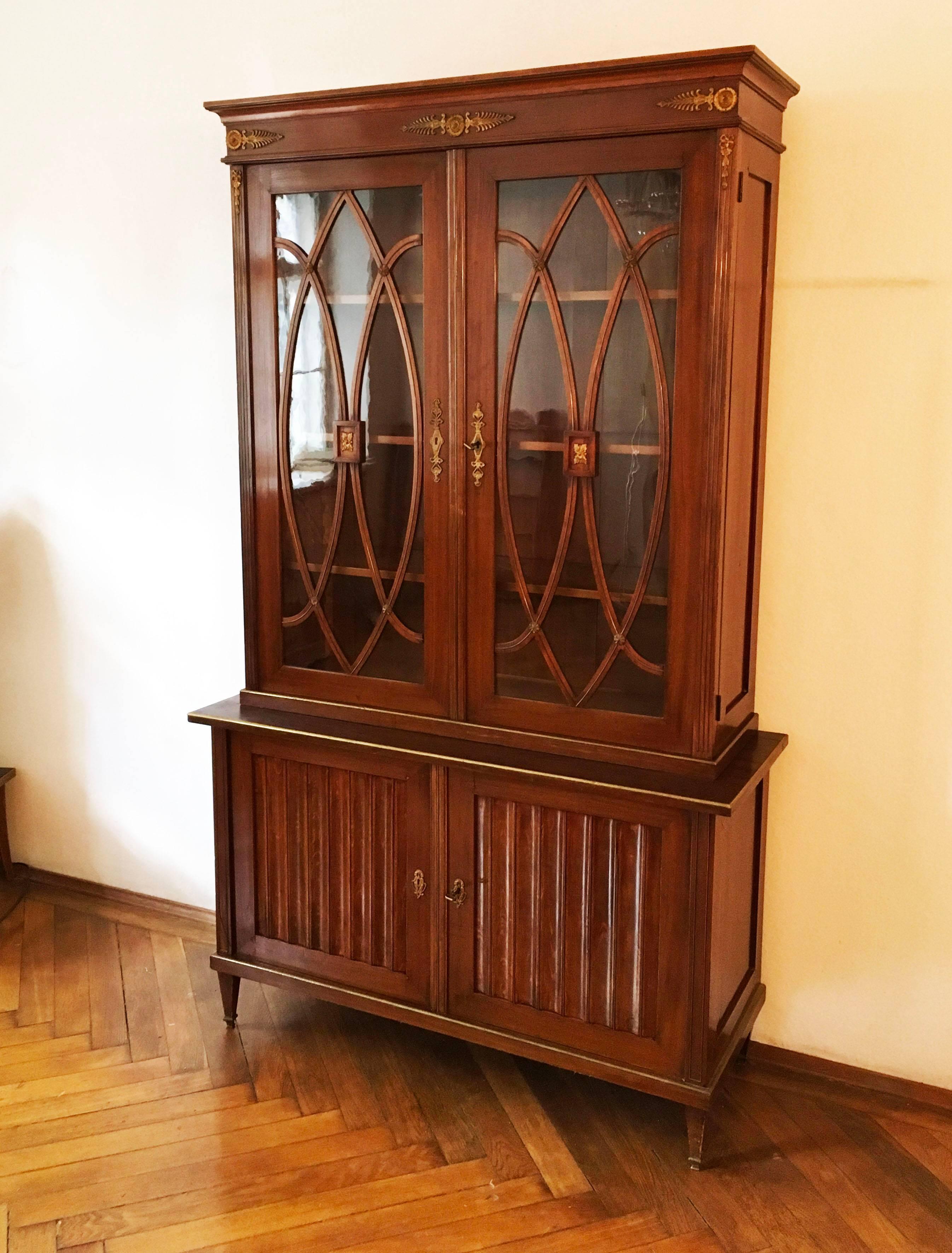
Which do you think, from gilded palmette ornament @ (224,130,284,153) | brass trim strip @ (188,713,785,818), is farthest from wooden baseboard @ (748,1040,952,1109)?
gilded palmette ornament @ (224,130,284,153)

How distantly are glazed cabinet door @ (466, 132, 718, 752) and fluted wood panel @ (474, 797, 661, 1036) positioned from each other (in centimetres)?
17

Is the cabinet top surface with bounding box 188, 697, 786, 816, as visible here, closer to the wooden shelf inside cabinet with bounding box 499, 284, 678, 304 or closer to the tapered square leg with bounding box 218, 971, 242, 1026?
the tapered square leg with bounding box 218, 971, 242, 1026

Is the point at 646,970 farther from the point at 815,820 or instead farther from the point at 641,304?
the point at 641,304

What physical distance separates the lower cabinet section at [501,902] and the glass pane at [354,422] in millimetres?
244

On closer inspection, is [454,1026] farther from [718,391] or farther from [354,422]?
[718,391]

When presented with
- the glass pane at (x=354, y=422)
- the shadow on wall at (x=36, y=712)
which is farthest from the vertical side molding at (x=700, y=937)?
the shadow on wall at (x=36, y=712)

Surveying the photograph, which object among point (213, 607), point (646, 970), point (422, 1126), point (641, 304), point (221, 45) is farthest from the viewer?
point (213, 607)

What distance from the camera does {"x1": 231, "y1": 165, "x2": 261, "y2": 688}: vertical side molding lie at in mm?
2225

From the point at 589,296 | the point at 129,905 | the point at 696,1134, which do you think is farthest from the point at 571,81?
the point at 129,905

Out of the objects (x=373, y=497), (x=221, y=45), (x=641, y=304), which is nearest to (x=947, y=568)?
(x=641, y=304)

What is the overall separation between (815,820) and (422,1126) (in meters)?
0.92

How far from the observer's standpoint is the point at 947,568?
209 cm

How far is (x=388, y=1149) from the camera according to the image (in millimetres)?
2150

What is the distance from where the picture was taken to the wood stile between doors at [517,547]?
1902 millimetres
